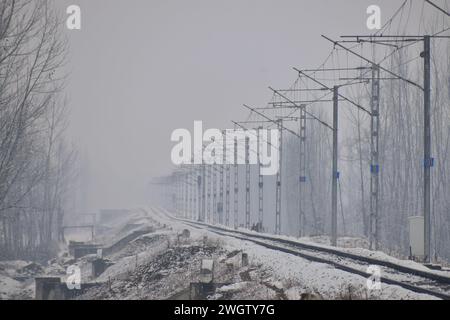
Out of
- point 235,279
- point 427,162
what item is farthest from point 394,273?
point 427,162

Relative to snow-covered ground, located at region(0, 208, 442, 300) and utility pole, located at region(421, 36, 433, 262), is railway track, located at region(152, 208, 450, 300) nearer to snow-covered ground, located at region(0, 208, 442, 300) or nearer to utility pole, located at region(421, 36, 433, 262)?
snow-covered ground, located at region(0, 208, 442, 300)

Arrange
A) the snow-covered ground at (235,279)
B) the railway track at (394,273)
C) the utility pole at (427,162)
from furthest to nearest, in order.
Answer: the utility pole at (427,162) → the railway track at (394,273) → the snow-covered ground at (235,279)

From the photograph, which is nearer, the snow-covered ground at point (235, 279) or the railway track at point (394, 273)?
the snow-covered ground at point (235, 279)

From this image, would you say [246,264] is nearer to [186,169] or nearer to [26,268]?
[26,268]

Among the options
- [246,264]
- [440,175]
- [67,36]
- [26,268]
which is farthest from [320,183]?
[246,264]

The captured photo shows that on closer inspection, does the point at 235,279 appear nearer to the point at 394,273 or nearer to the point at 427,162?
the point at 394,273

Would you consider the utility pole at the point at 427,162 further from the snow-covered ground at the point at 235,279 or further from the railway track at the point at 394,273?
the railway track at the point at 394,273

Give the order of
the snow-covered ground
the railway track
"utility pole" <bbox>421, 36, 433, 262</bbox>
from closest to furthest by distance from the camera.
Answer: the snow-covered ground
the railway track
"utility pole" <bbox>421, 36, 433, 262</bbox>

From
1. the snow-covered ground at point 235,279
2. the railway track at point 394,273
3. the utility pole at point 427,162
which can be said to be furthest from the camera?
the utility pole at point 427,162

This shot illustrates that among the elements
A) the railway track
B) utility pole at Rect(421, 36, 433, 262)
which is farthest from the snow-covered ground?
utility pole at Rect(421, 36, 433, 262)

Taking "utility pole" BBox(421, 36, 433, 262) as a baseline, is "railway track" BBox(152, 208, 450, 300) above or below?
below

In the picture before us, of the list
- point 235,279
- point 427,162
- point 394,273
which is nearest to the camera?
point 394,273

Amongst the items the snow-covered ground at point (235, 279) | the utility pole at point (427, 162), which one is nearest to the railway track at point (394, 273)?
the snow-covered ground at point (235, 279)
